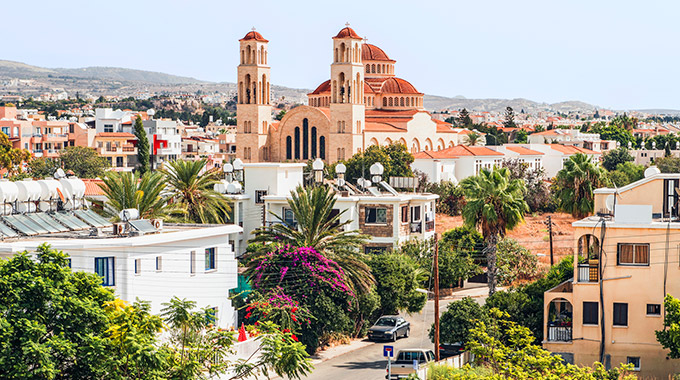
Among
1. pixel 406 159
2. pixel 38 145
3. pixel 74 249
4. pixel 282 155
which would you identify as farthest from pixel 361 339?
pixel 38 145

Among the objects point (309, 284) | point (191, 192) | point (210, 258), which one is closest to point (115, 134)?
point (191, 192)

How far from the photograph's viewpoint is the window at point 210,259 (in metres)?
31.0

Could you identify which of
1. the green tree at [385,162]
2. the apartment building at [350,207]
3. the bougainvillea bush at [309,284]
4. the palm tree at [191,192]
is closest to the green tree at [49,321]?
the bougainvillea bush at [309,284]

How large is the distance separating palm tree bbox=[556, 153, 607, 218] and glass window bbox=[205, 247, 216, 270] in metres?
23.4

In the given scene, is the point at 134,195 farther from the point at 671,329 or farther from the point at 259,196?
the point at 671,329

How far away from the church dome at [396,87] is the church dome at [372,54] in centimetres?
403

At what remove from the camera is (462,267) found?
47.8m

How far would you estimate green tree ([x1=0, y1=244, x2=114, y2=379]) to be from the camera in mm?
21938

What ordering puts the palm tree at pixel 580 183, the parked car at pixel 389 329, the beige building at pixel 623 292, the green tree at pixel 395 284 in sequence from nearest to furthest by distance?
the beige building at pixel 623 292, the parked car at pixel 389 329, the green tree at pixel 395 284, the palm tree at pixel 580 183

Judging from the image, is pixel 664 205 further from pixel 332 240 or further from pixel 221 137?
pixel 221 137

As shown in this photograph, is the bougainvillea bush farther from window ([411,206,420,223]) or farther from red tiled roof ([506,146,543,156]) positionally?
red tiled roof ([506,146,543,156])

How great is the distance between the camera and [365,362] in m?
33.5

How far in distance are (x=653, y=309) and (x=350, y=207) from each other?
16341mm

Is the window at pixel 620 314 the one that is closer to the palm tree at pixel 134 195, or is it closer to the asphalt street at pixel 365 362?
the asphalt street at pixel 365 362
